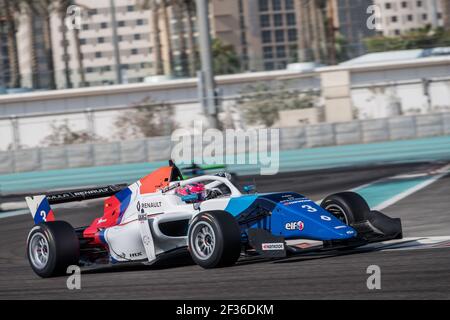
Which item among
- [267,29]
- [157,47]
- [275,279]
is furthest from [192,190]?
[267,29]

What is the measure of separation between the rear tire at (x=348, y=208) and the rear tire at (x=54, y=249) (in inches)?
114

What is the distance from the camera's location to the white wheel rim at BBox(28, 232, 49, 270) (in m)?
10.6

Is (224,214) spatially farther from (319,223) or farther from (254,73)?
(254,73)

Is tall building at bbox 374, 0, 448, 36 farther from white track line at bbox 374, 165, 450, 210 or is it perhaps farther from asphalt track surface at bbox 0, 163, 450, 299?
asphalt track surface at bbox 0, 163, 450, 299

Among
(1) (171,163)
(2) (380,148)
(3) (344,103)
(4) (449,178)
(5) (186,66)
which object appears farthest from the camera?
(5) (186,66)

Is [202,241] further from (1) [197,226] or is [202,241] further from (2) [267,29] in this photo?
(2) [267,29]

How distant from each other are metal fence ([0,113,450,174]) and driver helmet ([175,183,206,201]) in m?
18.7

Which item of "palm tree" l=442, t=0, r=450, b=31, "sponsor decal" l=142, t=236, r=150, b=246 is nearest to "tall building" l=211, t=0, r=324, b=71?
"palm tree" l=442, t=0, r=450, b=31

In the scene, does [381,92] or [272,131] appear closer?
[272,131]

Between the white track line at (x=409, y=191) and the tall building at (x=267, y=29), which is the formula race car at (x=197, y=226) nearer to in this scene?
the white track line at (x=409, y=191)

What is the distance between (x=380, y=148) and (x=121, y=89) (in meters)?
21.2

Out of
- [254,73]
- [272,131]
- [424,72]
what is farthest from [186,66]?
[272,131]

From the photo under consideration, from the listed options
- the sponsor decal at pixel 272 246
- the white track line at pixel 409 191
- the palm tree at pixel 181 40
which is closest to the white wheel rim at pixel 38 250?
the sponsor decal at pixel 272 246

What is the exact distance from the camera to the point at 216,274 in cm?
915
